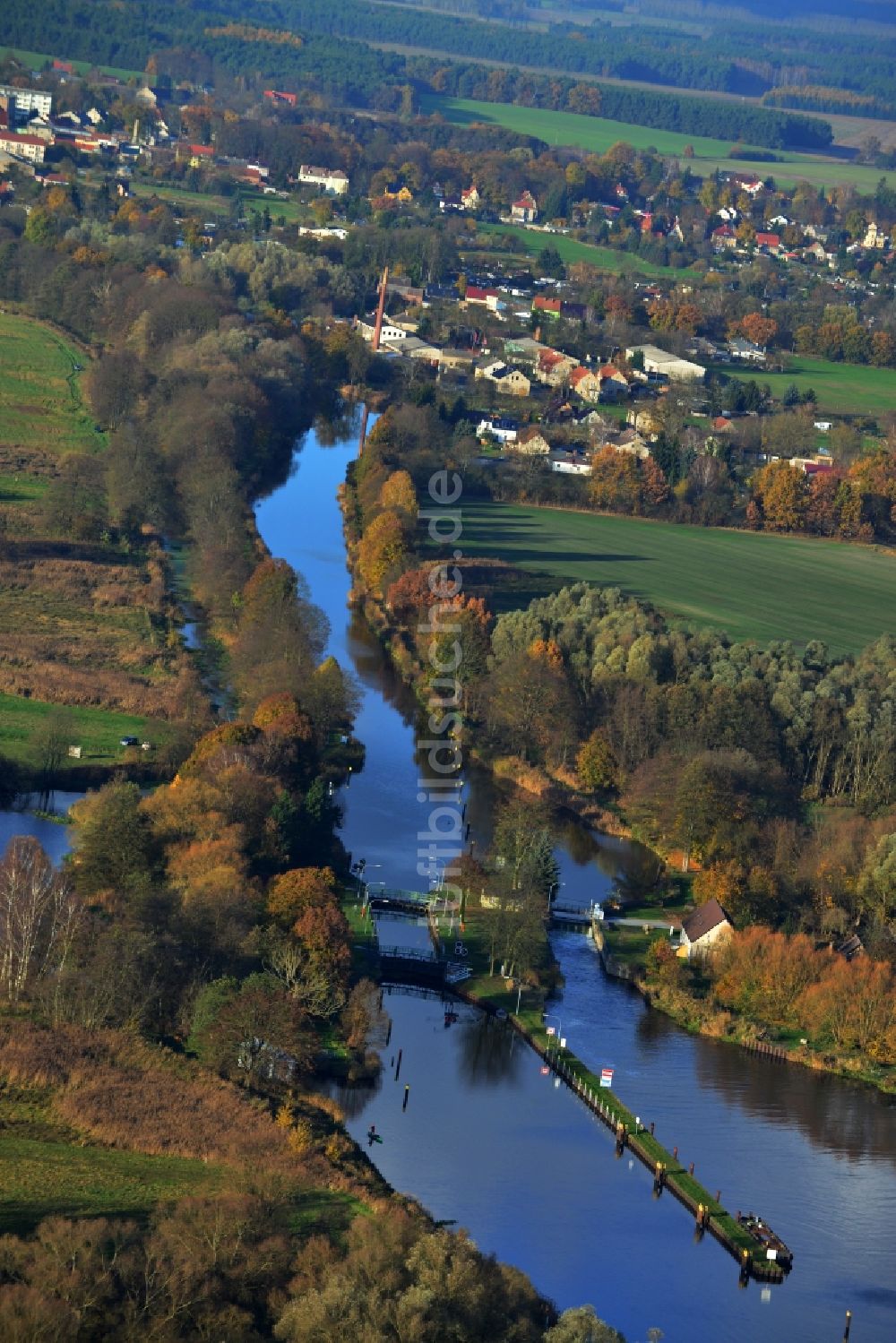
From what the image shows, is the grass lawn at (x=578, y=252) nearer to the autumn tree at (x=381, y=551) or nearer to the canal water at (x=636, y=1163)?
the autumn tree at (x=381, y=551)

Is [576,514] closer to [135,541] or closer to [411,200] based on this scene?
[135,541]

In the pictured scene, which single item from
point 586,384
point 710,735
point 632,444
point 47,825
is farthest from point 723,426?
point 47,825

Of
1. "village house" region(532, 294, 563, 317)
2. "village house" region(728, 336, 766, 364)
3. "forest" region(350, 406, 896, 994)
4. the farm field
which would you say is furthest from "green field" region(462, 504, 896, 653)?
the farm field

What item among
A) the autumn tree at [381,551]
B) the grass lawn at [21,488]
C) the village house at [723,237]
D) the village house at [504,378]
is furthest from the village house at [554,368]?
the village house at [723,237]

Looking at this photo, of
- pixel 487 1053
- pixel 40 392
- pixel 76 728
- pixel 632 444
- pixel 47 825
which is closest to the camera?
pixel 487 1053

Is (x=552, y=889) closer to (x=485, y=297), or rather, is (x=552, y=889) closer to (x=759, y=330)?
(x=485, y=297)

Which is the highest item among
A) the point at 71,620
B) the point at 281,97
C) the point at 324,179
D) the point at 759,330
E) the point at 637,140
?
the point at 637,140

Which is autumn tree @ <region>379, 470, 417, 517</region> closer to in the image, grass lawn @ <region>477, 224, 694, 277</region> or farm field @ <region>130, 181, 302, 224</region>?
farm field @ <region>130, 181, 302, 224</region>
